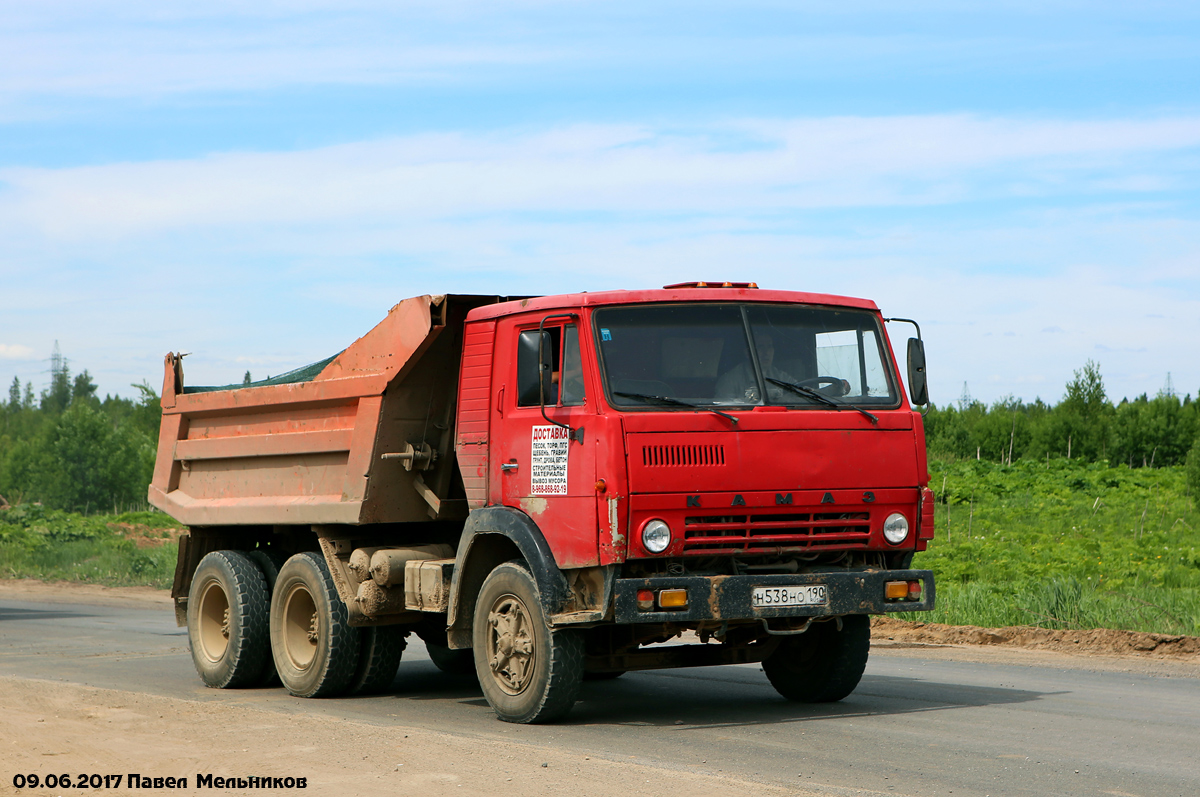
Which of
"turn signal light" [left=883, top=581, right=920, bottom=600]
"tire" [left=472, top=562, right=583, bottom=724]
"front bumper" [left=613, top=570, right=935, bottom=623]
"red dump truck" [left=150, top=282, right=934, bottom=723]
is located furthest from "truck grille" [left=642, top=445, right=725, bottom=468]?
"turn signal light" [left=883, top=581, right=920, bottom=600]

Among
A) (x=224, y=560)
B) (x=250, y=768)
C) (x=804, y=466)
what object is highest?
(x=804, y=466)

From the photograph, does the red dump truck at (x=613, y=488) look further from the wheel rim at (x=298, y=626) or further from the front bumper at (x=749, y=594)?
the wheel rim at (x=298, y=626)

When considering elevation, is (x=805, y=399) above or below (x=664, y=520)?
above

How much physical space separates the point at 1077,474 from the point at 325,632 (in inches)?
1651

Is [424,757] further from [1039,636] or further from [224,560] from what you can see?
[1039,636]

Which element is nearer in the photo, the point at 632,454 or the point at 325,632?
the point at 632,454

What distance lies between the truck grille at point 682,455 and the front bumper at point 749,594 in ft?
2.19

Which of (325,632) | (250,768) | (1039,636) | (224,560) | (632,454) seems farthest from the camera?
(1039,636)

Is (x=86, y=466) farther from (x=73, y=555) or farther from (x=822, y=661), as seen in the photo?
(x=822, y=661)

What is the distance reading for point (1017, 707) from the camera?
29.1ft

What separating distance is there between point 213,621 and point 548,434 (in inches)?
196

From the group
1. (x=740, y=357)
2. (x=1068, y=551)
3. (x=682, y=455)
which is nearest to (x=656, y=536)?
(x=682, y=455)

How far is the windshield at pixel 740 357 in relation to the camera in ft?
25.9

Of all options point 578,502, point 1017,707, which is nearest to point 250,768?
point 578,502
